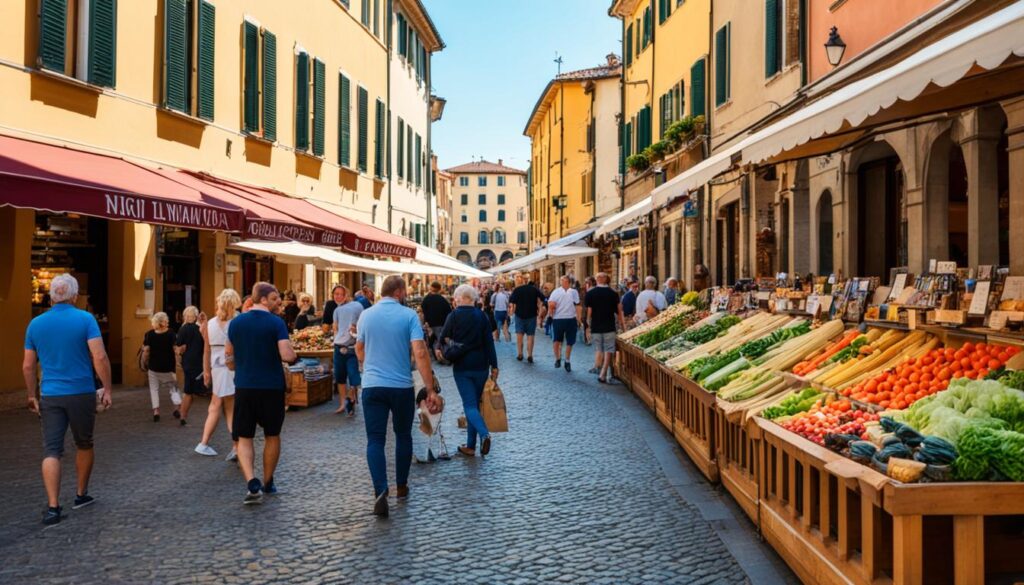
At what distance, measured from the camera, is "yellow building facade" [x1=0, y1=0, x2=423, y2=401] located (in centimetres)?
1238

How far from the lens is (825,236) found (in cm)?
1614

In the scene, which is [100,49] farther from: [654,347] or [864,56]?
[864,56]

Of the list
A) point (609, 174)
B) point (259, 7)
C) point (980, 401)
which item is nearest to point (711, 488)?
point (980, 401)

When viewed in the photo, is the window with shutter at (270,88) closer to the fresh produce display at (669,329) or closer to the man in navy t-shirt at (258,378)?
the fresh produce display at (669,329)

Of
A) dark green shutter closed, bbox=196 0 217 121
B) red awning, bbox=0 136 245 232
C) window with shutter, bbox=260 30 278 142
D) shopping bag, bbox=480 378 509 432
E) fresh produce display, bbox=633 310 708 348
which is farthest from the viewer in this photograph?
window with shutter, bbox=260 30 278 142

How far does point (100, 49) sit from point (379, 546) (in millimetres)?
9930

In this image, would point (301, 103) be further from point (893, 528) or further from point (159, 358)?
point (893, 528)

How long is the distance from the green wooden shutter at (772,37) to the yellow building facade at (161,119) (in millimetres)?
9706

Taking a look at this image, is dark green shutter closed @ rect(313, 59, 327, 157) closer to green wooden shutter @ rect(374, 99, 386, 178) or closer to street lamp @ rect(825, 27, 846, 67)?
green wooden shutter @ rect(374, 99, 386, 178)

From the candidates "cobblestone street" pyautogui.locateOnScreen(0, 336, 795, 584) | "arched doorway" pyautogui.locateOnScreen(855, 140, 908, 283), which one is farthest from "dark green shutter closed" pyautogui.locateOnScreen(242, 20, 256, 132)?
"arched doorway" pyautogui.locateOnScreen(855, 140, 908, 283)

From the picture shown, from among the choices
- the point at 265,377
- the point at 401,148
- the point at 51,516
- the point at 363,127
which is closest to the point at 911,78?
the point at 265,377

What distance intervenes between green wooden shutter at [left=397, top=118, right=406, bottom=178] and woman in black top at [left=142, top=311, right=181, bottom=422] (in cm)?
2031

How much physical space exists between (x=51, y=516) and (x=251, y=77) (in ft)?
43.6

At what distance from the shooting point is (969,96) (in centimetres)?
766
